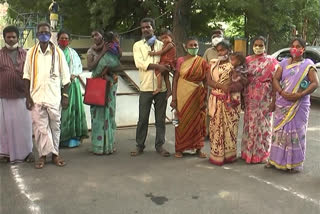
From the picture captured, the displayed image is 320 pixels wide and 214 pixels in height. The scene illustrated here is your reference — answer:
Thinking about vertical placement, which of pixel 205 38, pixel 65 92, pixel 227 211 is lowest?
pixel 227 211

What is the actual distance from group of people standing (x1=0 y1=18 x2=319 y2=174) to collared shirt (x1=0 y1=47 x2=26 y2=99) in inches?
0.5

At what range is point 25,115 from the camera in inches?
208

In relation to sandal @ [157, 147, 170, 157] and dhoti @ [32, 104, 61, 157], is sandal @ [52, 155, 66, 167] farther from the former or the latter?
sandal @ [157, 147, 170, 157]

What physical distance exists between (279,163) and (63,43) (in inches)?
146

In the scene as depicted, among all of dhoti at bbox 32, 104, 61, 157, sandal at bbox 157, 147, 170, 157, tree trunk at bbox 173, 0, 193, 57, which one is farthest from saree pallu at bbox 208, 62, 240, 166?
tree trunk at bbox 173, 0, 193, 57

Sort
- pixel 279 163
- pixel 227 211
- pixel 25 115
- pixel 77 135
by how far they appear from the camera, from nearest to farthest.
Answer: pixel 227 211 → pixel 279 163 → pixel 25 115 → pixel 77 135

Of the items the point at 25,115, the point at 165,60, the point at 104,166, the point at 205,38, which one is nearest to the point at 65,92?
the point at 25,115

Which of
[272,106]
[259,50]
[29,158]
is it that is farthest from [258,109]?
[29,158]

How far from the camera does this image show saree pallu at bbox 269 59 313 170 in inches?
187

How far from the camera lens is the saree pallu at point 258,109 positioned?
16.8 ft

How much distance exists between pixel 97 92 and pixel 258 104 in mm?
2293

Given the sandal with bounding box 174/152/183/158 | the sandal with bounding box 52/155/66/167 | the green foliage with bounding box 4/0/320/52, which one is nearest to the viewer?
the sandal with bounding box 52/155/66/167

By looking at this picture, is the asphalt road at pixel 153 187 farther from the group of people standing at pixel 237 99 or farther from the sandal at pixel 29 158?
the group of people standing at pixel 237 99

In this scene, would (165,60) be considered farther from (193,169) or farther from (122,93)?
(122,93)
